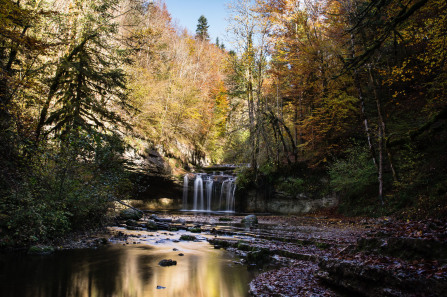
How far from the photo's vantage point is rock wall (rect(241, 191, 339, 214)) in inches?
730

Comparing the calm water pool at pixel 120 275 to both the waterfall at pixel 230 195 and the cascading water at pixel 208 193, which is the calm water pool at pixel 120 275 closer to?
the waterfall at pixel 230 195

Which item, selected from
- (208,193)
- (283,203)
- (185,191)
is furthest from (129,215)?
(283,203)

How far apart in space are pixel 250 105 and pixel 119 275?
1652cm

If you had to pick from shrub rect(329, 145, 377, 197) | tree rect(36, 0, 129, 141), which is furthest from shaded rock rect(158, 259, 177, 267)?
shrub rect(329, 145, 377, 197)

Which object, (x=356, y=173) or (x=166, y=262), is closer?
(x=166, y=262)

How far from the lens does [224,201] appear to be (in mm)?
24703

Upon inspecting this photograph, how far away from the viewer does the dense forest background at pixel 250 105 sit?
8219 mm

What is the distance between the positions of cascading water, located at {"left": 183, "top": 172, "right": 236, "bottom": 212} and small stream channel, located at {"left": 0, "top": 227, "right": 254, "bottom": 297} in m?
16.0

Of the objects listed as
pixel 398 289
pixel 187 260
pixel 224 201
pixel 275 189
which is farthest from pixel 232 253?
pixel 224 201

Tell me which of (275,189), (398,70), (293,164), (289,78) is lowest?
(275,189)

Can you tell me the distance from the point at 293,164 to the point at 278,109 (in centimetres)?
507

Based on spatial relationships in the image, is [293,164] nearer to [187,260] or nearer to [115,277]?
[187,260]

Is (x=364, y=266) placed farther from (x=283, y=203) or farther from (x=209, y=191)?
(x=209, y=191)

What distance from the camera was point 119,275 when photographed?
624 centimetres
